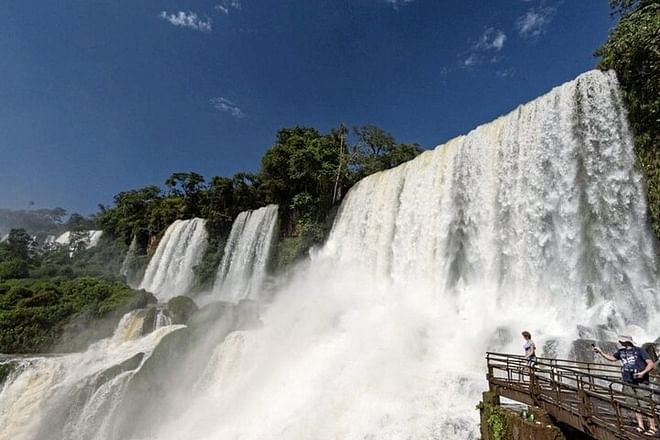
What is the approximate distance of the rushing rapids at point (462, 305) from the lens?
35.7ft

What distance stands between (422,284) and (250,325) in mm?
7974

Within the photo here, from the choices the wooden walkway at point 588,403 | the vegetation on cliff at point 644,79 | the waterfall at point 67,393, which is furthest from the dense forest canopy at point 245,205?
the wooden walkway at point 588,403

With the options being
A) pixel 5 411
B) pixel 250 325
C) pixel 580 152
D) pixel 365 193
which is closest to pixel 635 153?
pixel 580 152

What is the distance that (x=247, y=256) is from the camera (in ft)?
96.4

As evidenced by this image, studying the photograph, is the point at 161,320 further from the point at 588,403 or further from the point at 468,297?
the point at 588,403

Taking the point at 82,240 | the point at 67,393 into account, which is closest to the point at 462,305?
the point at 67,393

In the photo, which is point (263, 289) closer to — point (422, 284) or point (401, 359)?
point (422, 284)

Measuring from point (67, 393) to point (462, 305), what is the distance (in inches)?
582

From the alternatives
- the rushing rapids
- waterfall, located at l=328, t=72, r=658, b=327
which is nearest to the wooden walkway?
the rushing rapids

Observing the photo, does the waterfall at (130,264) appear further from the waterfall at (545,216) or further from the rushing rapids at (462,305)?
the waterfall at (545,216)

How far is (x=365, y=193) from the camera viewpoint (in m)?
24.0

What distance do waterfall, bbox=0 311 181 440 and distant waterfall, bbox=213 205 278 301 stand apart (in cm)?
1148

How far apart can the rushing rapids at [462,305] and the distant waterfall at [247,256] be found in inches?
403

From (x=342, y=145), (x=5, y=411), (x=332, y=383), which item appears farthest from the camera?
(x=342, y=145)
